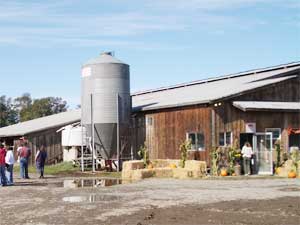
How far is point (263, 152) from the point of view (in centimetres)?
2952

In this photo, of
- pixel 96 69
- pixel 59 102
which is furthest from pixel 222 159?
pixel 59 102

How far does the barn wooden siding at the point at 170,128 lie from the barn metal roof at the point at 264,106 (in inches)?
68.4

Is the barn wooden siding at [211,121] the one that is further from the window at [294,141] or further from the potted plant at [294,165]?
the potted plant at [294,165]

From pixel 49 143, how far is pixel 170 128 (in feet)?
48.0

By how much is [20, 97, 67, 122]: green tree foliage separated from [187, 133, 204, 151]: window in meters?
67.7

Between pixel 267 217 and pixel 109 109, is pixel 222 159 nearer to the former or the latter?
pixel 109 109

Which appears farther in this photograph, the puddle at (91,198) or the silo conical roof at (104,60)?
the silo conical roof at (104,60)

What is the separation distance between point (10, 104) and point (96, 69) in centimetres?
7493

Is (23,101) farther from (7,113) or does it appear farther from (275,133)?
(275,133)

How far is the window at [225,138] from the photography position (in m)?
29.7

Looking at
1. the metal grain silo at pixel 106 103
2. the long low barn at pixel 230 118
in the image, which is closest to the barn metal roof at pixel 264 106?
the long low barn at pixel 230 118

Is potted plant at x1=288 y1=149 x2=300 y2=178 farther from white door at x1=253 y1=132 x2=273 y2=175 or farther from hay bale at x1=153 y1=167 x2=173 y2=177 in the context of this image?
hay bale at x1=153 y1=167 x2=173 y2=177

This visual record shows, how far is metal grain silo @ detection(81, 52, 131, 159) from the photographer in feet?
114

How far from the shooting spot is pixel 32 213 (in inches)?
563
